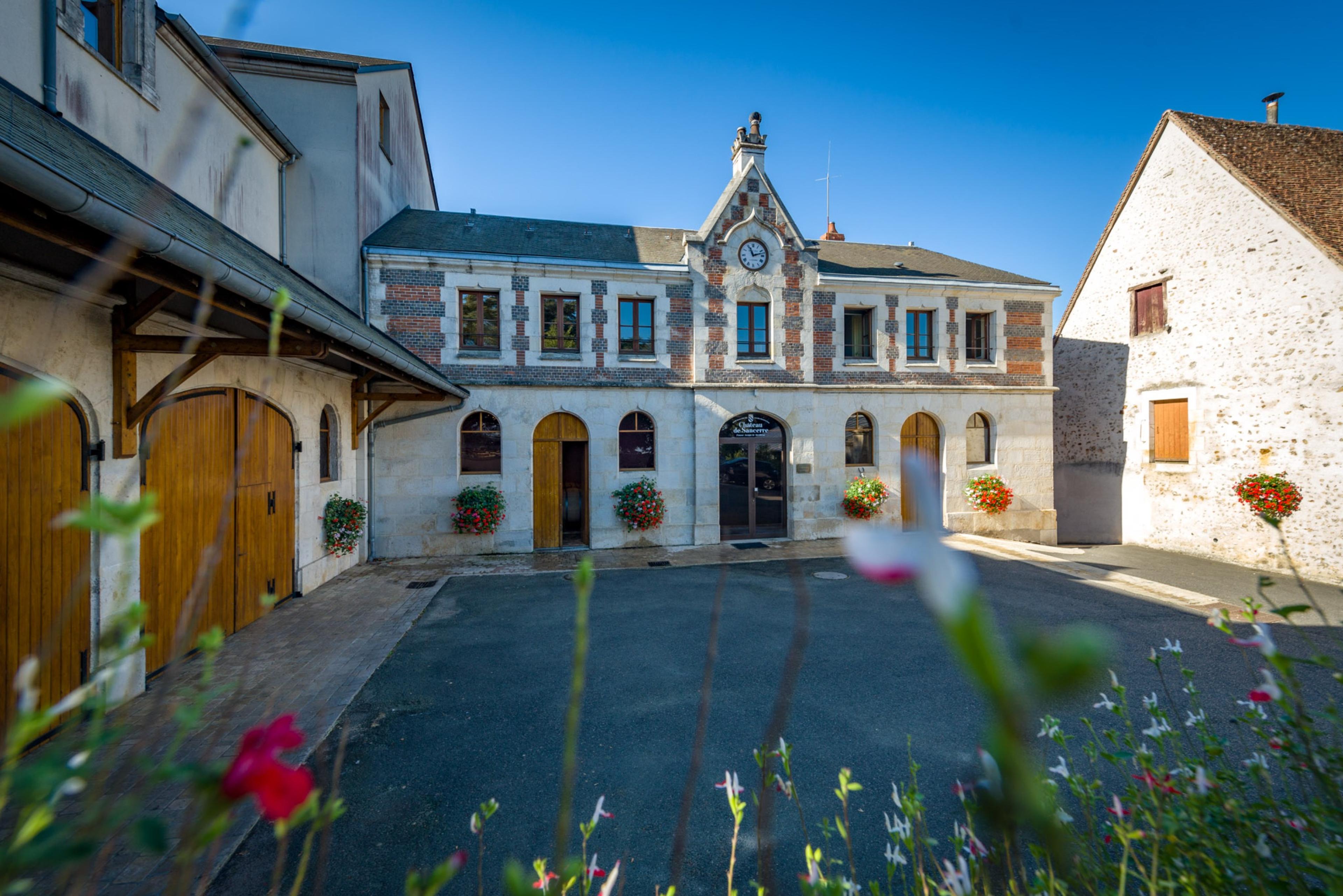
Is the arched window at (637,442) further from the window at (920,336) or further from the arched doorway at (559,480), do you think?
the window at (920,336)

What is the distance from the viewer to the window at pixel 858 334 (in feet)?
49.9

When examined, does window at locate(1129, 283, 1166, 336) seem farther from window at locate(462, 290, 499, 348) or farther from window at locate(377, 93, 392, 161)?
window at locate(377, 93, 392, 161)

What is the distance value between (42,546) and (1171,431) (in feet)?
59.3

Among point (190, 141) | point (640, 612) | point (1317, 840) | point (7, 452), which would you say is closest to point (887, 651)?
point (640, 612)

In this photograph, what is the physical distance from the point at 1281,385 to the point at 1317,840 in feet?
45.2

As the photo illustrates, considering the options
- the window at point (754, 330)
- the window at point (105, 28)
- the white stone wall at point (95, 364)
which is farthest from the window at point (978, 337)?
the window at point (105, 28)

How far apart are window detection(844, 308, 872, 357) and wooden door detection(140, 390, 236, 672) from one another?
1232 centimetres

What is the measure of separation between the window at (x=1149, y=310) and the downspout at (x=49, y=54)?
18.3m

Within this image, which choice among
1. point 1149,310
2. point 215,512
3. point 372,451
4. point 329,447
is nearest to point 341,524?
point 329,447

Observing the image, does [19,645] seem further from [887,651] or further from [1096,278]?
[1096,278]

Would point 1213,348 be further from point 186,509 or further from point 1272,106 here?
point 186,509

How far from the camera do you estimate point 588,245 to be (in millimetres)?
14648

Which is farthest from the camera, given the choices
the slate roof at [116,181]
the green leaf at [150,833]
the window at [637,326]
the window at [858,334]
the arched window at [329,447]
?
the window at [858,334]

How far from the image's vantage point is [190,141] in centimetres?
90
